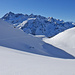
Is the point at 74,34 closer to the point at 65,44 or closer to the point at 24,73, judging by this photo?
the point at 65,44

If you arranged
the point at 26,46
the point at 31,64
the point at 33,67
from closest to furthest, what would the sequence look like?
1. the point at 33,67
2. the point at 31,64
3. the point at 26,46

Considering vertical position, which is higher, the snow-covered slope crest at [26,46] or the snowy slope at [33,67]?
the snow-covered slope crest at [26,46]

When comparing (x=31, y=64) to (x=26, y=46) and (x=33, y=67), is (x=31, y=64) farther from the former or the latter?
(x=26, y=46)

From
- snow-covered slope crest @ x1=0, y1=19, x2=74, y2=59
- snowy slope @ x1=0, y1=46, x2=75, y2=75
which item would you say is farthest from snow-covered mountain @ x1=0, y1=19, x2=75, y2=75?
snow-covered slope crest @ x1=0, y1=19, x2=74, y2=59

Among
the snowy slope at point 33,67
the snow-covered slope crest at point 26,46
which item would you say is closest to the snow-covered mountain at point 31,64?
the snowy slope at point 33,67

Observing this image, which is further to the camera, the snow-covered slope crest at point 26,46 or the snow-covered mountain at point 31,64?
the snow-covered slope crest at point 26,46

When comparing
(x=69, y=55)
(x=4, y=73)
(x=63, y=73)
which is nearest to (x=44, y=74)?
(x=63, y=73)

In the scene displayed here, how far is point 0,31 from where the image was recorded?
17.2 metres

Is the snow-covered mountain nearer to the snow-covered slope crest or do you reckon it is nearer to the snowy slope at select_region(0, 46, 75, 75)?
A: the snowy slope at select_region(0, 46, 75, 75)

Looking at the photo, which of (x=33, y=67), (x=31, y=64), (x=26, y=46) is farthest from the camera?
(x=26, y=46)

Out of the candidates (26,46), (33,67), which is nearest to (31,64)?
(33,67)

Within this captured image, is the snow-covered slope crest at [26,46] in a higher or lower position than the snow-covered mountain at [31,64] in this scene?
higher

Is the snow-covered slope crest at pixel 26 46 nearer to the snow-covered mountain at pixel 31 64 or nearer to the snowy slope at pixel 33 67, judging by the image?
the snow-covered mountain at pixel 31 64

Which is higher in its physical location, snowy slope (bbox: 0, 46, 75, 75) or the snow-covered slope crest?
the snow-covered slope crest
